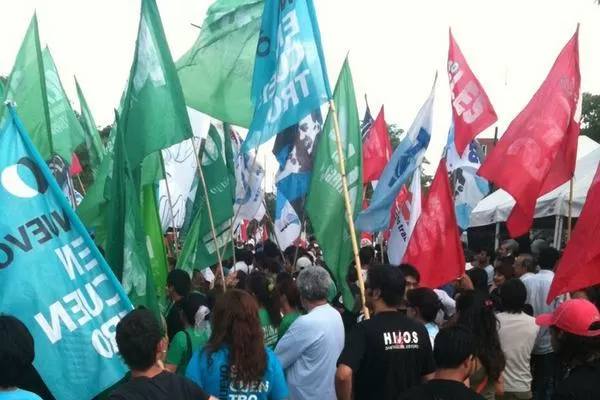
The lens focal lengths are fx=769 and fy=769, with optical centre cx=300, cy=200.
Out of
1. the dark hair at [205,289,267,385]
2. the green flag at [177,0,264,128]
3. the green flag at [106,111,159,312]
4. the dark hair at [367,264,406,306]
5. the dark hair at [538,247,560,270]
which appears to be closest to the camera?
the dark hair at [205,289,267,385]

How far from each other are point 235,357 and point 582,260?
3.03 metres

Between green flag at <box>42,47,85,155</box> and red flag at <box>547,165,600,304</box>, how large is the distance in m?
6.31

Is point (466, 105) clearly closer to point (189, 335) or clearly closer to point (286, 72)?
point (286, 72)

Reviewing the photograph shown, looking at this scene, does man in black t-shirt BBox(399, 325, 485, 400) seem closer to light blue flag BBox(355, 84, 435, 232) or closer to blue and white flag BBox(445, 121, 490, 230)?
light blue flag BBox(355, 84, 435, 232)

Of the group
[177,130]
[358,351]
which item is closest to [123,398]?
[358,351]

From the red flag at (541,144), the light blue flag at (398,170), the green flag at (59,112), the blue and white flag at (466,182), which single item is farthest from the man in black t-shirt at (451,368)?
the blue and white flag at (466,182)

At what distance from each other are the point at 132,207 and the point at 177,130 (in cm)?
155

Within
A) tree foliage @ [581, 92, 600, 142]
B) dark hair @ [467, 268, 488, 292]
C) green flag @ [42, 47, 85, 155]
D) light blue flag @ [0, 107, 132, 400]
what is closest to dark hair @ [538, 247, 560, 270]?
dark hair @ [467, 268, 488, 292]

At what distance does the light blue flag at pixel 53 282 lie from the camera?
3.74 meters

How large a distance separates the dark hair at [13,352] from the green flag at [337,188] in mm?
4231

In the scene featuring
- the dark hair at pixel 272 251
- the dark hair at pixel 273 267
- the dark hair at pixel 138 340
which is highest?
the dark hair at pixel 138 340

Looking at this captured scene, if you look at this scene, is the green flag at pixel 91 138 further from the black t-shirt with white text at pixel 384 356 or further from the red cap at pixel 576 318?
the red cap at pixel 576 318

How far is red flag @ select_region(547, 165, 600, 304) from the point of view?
5.71 metres

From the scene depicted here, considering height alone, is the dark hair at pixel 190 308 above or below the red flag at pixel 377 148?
above
